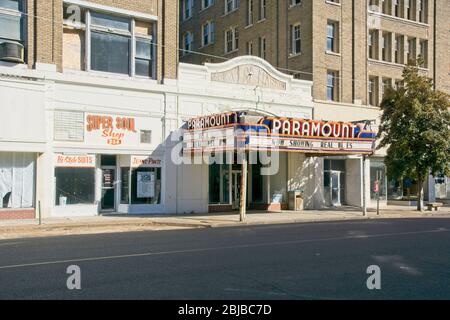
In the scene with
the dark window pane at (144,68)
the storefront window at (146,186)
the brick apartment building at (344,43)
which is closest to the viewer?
the storefront window at (146,186)

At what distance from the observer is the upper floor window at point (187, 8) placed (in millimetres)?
42656

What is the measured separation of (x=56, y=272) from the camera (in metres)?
9.15

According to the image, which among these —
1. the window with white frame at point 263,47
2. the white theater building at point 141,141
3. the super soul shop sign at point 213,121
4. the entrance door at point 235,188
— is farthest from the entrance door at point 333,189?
the super soul shop sign at point 213,121

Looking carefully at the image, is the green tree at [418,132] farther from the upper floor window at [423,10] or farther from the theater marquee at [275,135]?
the upper floor window at [423,10]

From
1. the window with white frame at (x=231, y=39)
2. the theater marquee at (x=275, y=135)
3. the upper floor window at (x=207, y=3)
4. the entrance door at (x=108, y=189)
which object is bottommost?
the entrance door at (x=108, y=189)

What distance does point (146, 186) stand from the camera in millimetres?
23984

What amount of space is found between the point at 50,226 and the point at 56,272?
9804 mm

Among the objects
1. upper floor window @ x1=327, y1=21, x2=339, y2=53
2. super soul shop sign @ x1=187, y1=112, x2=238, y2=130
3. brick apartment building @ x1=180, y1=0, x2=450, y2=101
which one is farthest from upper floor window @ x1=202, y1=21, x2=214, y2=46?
super soul shop sign @ x1=187, y1=112, x2=238, y2=130

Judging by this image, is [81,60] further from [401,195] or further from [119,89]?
[401,195]

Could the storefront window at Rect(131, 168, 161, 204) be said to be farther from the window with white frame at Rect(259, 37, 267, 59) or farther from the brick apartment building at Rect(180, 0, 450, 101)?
the window with white frame at Rect(259, 37, 267, 59)

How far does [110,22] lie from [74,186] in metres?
7.52

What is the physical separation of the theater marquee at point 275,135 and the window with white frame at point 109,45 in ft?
12.2

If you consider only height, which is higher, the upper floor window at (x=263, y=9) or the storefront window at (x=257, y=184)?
the upper floor window at (x=263, y=9)

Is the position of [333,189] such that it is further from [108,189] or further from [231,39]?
[108,189]
